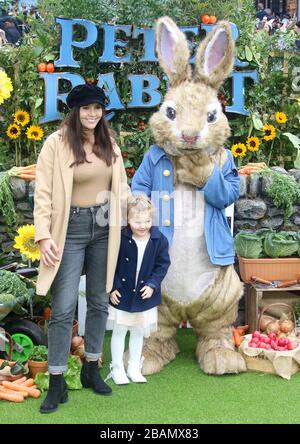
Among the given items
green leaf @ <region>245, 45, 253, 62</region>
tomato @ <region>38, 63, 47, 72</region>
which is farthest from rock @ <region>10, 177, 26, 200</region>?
green leaf @ <region>245, 45, 253, 62</region>

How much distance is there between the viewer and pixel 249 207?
5414 millimetres

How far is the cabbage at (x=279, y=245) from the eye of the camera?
195 inches

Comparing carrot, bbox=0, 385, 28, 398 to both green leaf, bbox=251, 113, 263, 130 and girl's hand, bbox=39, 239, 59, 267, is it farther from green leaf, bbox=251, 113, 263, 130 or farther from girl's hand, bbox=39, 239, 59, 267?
green leaf, bbox=251, 113, 263, 130

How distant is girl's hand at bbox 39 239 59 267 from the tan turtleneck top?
0.26 metres

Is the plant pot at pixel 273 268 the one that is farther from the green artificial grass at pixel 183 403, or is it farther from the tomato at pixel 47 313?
the tomato at pixel 47 313

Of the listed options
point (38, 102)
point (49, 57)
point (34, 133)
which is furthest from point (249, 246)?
point (49, 57)

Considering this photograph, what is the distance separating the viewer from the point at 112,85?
6.13 m

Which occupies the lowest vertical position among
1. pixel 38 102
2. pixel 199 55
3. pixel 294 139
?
pixel 294 139

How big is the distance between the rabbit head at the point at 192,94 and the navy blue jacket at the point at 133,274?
659 mm

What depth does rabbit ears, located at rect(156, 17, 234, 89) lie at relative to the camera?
4164 millimetres

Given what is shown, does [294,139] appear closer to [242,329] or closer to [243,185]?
[243,185]

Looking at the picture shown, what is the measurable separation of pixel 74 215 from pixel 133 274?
0.56m

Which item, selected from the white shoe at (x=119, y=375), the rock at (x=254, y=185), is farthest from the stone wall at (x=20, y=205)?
the white shoe at (x=119, y=375)

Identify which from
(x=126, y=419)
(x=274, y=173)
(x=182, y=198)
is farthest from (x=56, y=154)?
(x=274, y=173)
